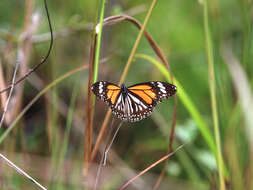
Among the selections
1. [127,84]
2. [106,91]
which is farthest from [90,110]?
[127,84]

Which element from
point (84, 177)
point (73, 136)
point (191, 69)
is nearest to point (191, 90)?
point (191, 69)

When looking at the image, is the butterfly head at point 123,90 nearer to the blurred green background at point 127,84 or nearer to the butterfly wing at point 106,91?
the butterfly wing at point 106,91

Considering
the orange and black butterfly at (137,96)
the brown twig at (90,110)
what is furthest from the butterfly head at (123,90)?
the brown twig at (90,110)

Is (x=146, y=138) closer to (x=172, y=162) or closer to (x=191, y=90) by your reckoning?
(x=172, y=162)

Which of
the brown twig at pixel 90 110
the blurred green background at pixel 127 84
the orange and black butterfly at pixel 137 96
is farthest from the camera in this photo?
the blurred green background at pixel 127 84

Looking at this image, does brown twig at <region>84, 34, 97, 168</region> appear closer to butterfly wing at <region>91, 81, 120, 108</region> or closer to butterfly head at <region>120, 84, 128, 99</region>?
butterfly wing at <region>91, 81, 120, 108</region>

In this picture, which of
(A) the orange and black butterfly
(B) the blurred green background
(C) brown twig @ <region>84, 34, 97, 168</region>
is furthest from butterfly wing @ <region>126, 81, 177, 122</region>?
(B) the blurred green background
